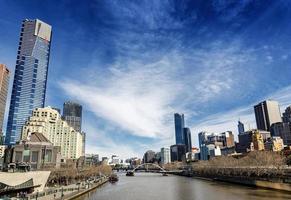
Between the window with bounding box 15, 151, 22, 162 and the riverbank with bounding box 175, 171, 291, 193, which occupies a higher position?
the window with bounding box 15, 151, 22, 162

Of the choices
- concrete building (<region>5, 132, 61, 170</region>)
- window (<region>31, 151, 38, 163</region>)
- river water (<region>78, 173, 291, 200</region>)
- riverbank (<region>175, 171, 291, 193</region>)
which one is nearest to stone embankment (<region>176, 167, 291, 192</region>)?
riverbank (<region>175, 171, 291, 193</region>)

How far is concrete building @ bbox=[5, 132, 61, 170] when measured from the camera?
12294cm

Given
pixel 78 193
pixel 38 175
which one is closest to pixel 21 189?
pixel 38 175

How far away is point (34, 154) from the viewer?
12606 cm

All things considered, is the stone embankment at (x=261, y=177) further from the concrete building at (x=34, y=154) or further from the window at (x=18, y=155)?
the window at (x=18, y=155)

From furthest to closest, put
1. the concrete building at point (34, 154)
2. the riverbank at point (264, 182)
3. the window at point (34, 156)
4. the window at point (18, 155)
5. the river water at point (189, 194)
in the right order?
the window at point (34, 156) → the concrete building at point (34, 154) → the window at point (18, 155) → the riverbank at point (264, 182) → the river water at point (189, 194)

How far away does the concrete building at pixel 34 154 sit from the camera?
12294 cm

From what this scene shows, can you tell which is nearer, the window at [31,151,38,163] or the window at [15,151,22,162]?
the window at [15,151,22,162]

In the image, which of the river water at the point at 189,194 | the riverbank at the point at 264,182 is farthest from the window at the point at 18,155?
the riverbank at the point at 264,182

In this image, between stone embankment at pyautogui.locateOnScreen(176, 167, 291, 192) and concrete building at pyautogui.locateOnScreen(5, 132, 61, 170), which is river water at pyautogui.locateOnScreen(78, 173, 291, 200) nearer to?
stone embankment at pyautogui.locateOnScreen(176, 167, 291, 192)

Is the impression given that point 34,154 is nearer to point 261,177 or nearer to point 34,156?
point 34,156

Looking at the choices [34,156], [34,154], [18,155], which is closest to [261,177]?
[34,156]

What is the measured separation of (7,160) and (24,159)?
7.73 m

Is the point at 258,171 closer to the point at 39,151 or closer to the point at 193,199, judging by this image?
the point at 193,199
